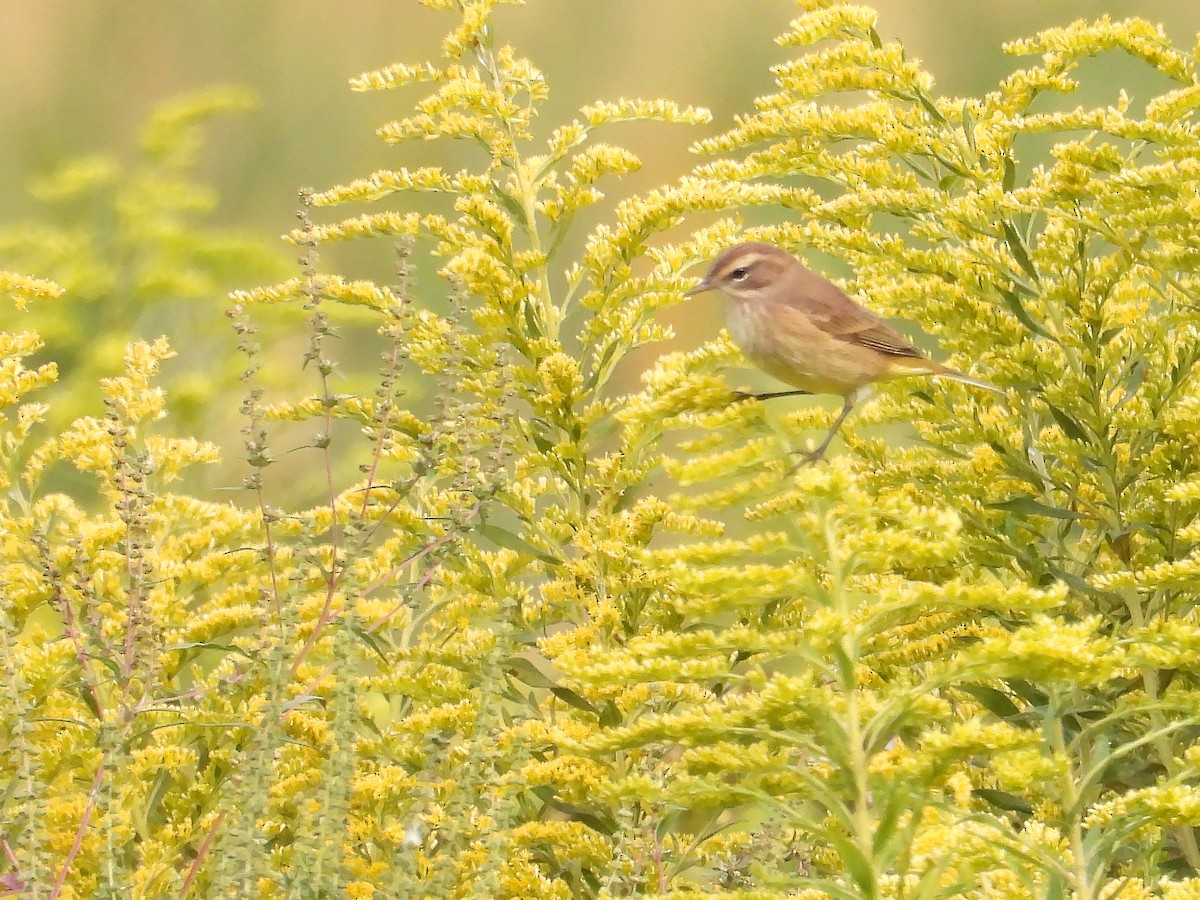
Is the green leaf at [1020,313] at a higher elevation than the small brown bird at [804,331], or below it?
below

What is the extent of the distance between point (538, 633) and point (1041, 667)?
1.18m

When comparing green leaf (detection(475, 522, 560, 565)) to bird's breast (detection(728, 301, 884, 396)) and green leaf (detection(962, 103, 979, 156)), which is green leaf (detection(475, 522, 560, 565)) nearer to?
bird's breast (detection(728, 301, 884, 396))

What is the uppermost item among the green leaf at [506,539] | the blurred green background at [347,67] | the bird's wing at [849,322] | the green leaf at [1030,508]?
the blurred green background at [347,67]

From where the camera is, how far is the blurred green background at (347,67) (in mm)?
9148

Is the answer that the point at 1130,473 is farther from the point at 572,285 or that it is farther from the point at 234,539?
the point at 234,539

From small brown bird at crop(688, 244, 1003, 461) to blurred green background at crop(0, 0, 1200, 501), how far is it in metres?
5.55

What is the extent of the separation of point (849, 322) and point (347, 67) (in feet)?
27.7

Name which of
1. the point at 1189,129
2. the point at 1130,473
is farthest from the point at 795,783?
the point at 1189,129

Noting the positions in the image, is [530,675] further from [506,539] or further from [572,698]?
[506,539]

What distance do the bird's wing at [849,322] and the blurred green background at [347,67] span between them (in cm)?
553

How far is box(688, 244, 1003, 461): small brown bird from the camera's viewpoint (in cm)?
263

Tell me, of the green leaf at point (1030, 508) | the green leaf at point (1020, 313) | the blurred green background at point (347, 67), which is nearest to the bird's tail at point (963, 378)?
the green leaf at point (1020, 313)

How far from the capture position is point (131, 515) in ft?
6.31

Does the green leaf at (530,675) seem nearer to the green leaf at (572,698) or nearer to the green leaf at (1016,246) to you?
the green leaf at (572,698)
